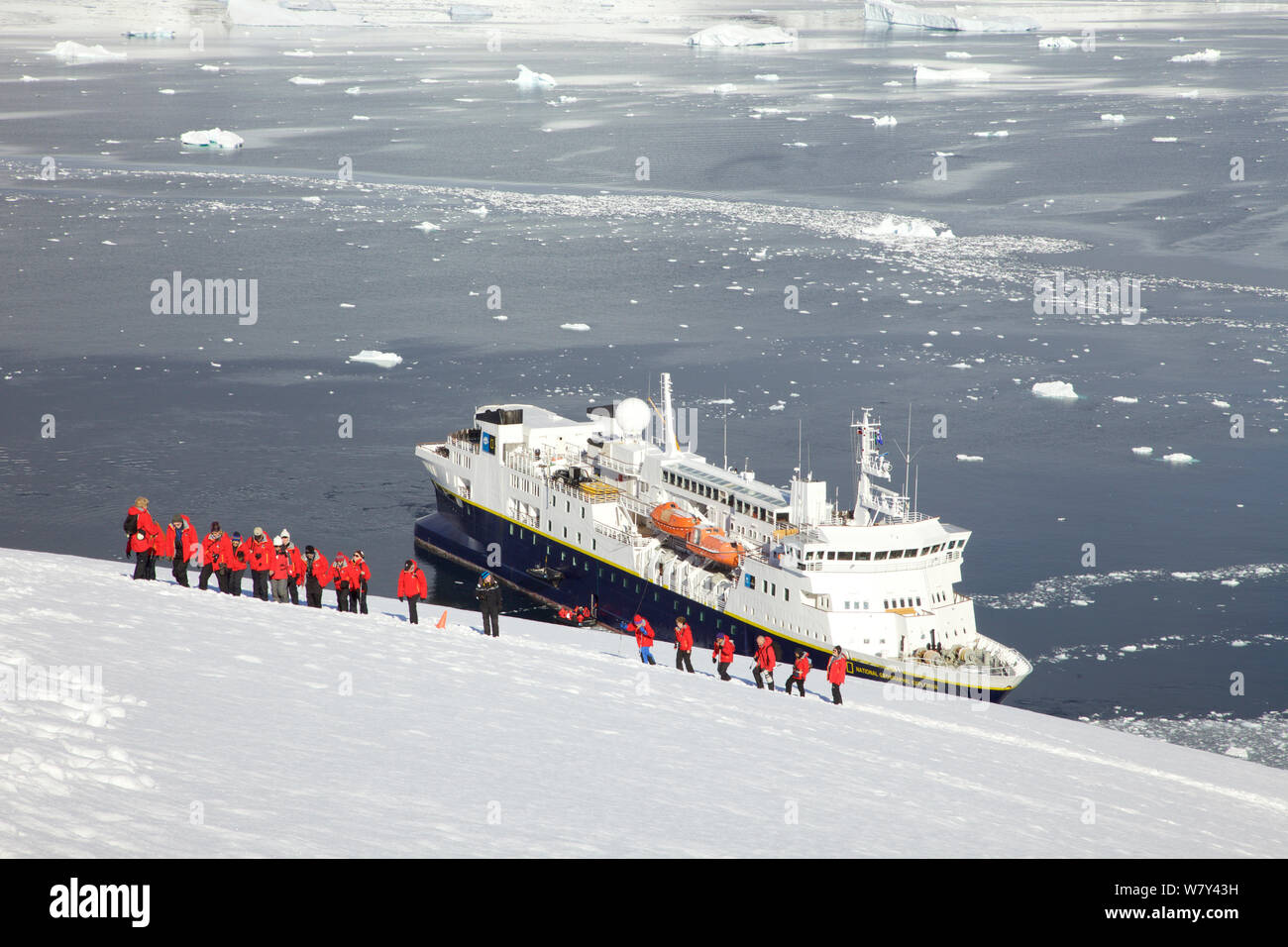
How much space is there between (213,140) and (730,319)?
49.4 metres

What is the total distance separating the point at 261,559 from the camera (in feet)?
74.3

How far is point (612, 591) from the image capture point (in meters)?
37.0

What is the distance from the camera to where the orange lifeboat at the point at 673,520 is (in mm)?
35719

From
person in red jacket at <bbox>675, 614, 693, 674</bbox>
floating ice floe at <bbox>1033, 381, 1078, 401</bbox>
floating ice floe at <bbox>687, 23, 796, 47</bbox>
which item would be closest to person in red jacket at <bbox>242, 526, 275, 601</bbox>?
person in red jacket at <bbox>675, 614, 693, 674</bbox>

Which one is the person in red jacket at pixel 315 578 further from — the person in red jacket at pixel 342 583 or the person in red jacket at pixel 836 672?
the person in red jacket at pixel 836 672

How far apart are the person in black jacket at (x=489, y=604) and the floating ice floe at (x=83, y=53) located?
136m

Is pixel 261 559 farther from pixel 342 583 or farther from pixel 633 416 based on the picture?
pixel 633 416

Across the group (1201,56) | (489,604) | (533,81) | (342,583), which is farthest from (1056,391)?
(1201,56)

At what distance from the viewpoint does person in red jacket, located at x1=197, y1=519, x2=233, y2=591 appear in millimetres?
22328

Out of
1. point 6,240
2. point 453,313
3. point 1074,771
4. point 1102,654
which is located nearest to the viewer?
point 1074,771

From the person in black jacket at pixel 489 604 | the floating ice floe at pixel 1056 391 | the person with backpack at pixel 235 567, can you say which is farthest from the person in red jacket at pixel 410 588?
the floating ice floe at pixel 1056 391

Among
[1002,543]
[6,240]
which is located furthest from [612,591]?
[6,240]
